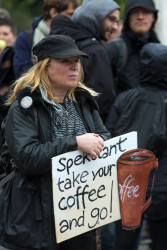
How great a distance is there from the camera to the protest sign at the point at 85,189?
9.02 feet

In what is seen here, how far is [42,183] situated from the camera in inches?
110

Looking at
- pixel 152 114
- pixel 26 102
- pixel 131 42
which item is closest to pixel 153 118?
pixel 152 114

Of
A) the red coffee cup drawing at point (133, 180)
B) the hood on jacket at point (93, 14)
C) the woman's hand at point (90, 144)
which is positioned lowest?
the red coffee cup drawing at point (133, 180)

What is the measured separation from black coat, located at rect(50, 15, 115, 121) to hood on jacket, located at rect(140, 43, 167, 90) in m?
0.37

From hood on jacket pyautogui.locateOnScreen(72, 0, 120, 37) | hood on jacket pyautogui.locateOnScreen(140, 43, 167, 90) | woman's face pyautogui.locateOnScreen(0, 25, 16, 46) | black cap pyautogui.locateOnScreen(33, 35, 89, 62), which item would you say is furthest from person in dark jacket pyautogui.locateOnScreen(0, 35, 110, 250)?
woman's face pyautogui.locateOnScreen(0, 25, 16, 46)

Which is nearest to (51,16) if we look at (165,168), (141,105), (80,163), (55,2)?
(55,2)

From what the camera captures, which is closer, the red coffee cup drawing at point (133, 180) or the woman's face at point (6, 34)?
the red coffee cup drawing at point (133, 180)

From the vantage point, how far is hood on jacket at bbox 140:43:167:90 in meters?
3.60

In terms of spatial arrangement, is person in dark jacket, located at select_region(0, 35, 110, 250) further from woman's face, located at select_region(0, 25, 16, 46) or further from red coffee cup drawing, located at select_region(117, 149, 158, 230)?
woman's face, located at select_region(0, 25, 16, 46)

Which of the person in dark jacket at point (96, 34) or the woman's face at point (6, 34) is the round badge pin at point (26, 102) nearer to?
the person in dark jacket at point (96, 34)

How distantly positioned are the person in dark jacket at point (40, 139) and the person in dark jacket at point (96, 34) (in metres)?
1.03

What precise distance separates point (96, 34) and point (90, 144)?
1.65 meters

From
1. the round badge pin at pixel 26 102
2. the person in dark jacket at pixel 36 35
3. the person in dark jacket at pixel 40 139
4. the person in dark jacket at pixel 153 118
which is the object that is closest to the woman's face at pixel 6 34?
the person in dark jacket at pixel 36 35

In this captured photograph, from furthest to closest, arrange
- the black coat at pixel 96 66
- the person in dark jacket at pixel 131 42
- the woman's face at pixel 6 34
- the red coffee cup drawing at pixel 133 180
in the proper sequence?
the woman's face at pixel 6 34 < the person in dark jacket at pixel 131 42 < the black coat at pixel 96 66 < the red coffee cup drawing at pixel 133 180
